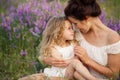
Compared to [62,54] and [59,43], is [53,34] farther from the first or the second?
[62,54]

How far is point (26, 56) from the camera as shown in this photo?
7684 mm

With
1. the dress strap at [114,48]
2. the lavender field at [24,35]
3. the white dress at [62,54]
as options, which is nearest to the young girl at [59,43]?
the white dress at [62,54]

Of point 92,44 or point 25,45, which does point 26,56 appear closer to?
point 25,45

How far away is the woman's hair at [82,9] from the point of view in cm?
603

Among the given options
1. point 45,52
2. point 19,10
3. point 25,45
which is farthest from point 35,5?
point 45,52

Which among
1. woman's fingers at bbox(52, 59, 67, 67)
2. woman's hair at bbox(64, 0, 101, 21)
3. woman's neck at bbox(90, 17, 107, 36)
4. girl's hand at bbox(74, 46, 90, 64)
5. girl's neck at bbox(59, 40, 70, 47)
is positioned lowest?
woman's fingers at bbox(52, 59, 67, 67)

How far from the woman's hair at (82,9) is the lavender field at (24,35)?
1.31 meters

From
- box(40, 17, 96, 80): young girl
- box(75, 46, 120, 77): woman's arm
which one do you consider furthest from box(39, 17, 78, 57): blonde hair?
box(75, 46, 120, 77): woman's arm

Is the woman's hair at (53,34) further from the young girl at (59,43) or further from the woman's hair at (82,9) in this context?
the woman's hair at (82,9)

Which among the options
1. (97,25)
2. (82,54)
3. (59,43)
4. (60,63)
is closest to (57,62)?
(60,63)

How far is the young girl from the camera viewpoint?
6363mm

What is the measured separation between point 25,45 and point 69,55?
1.61 m

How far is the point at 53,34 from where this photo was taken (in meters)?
6.42

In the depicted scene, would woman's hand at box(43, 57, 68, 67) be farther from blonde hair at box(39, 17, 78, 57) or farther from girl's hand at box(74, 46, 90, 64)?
girl's hand at box(74, 46, 90, 64)
